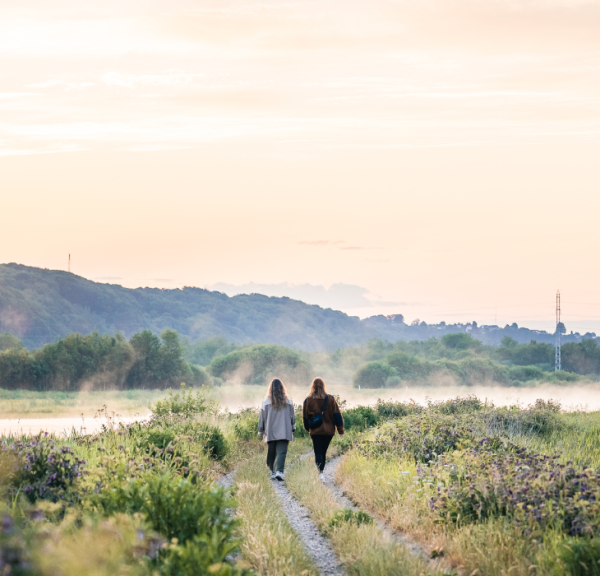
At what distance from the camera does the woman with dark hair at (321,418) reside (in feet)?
40.1

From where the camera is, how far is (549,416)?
19.0 meters

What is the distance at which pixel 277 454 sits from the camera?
12.5 m

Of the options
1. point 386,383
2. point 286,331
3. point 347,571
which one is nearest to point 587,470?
point 347,571

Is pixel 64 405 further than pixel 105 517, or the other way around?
pixel 64 405

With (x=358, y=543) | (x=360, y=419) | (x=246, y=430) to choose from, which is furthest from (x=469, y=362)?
(x=358, y=543)

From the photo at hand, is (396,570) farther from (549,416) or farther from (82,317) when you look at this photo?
Result: (82,317)

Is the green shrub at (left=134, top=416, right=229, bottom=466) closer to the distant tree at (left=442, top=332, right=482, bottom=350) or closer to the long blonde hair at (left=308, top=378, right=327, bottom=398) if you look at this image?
the long blonde hair at (left=308, top=378, right=327, bottom=398)

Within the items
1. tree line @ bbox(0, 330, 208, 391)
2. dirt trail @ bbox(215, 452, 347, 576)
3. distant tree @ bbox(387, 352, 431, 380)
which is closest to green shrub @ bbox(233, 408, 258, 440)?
dirt trail @ bbox(215, 452, 347, 576)

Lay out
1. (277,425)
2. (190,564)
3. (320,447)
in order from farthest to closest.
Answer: (320,447), (277,425), (190,564)

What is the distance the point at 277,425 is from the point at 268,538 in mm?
5384

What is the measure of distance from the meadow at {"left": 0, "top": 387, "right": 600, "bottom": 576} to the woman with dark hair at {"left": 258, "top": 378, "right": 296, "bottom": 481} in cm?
68

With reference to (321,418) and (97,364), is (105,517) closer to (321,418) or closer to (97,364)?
(321,418)

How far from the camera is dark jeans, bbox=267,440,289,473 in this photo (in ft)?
39.6

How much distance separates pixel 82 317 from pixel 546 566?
132313 mm
